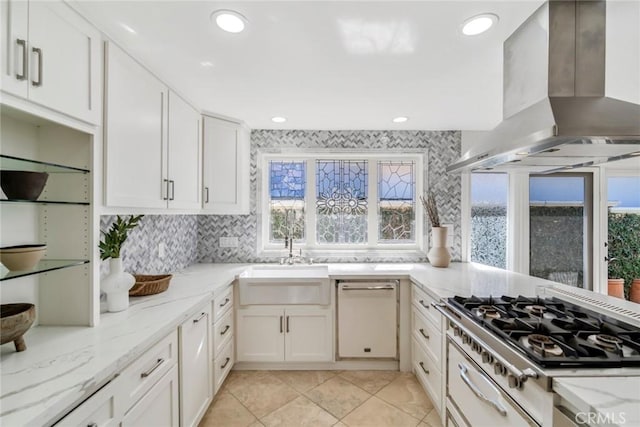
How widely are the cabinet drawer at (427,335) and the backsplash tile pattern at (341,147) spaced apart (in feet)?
2.70

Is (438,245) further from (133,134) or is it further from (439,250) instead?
(133,134)

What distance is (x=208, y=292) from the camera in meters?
1.91

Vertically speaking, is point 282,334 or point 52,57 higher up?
point 52,57

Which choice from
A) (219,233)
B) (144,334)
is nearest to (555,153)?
(144,334)

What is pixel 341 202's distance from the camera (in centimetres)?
318

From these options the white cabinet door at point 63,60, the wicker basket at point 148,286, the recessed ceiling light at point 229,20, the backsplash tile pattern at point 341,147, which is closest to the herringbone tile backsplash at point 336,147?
the backsplash tile pattern at point 341,147

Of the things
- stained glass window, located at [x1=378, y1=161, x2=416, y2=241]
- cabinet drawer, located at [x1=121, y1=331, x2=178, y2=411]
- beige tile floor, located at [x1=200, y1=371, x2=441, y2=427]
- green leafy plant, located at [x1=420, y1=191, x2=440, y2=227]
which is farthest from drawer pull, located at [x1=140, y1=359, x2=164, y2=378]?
green leafy plant, located at [x1=420, y1=191, x2=440, y2=227]

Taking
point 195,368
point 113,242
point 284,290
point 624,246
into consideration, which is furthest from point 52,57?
point 624,246

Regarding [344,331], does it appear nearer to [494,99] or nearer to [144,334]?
[144,334]

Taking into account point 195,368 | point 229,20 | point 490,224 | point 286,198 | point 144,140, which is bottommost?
point 195,368

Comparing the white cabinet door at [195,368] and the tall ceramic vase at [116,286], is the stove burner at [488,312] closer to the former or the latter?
the white cabinet door at [195,368]

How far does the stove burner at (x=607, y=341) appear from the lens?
3.34 ft

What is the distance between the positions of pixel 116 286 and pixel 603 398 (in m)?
2.04

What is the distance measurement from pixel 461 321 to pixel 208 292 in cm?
159
